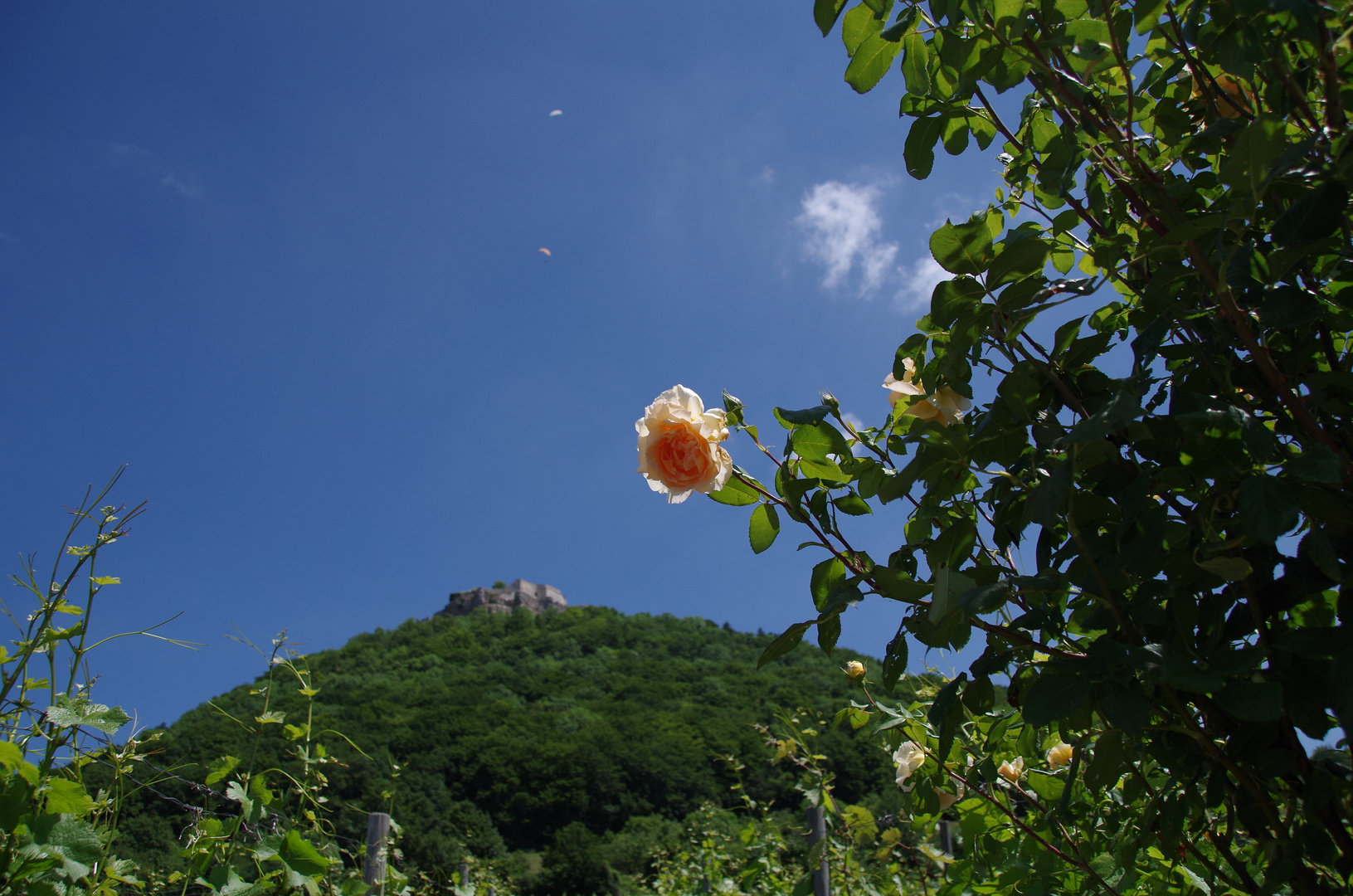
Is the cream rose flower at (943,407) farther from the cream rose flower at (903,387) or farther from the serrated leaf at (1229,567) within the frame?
the serrated leaf at (1229,567)

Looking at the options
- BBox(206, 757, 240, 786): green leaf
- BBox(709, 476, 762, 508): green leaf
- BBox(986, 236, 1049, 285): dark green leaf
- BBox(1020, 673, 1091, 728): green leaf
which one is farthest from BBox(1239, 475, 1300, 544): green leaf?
BBox(206, 757, 240, 786): green leaf

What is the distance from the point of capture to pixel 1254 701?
491 millimetres

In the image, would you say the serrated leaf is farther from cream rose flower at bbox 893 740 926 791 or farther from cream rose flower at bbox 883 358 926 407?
cream rose flower at bbox 893 740 926 791

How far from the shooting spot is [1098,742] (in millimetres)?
690

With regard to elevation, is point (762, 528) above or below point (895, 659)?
above

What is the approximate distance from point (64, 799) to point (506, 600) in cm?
5142

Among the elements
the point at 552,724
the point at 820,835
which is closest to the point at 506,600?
the point at 552,724

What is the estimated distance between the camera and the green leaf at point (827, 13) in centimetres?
77

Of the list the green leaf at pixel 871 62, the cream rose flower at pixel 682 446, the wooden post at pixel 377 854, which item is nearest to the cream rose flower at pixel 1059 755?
the cream rose flower at pixel 682 446

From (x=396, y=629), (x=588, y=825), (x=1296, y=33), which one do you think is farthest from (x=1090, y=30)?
(x=396, y=629)

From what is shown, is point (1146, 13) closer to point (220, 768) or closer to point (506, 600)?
point (220, 768)

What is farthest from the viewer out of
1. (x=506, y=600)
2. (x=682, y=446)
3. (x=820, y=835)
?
(x=506, y=600)

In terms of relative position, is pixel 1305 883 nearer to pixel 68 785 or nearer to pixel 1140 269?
pixel 1140 269

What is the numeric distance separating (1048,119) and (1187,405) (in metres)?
0.48
